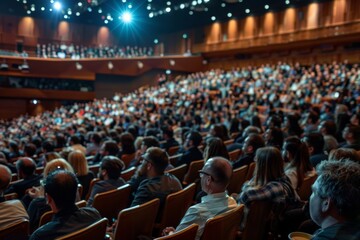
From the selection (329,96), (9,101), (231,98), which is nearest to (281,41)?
(231,98)

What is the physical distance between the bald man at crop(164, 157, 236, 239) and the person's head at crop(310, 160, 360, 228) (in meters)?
0.96

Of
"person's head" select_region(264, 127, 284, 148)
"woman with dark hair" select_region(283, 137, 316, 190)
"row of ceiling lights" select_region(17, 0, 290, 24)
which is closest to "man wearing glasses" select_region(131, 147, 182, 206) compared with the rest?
"woman with dark hair" select_region(283, 137, 316, 190)

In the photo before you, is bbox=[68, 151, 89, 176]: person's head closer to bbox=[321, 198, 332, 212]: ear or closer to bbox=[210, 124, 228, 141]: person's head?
bbox=[210, 124, 228, 141]: person's head

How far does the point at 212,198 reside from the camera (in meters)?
2.60

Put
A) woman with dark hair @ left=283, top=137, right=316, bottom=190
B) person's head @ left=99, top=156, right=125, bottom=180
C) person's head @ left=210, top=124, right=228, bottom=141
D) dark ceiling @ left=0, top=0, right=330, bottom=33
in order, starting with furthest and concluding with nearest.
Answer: dark ceiling @ left=0, top=0, right=330, bottom=33, person's head @ left=210, top=124, right=228, bottom=141, person's head @ left=99, top=156, right=125, bottom=180, woman with dark hair @ left=283, top=137, right=316, bottom=190

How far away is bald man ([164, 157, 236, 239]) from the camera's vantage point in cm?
254

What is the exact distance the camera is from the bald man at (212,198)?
254cm

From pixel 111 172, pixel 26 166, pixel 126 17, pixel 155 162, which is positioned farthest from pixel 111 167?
pixel 126 17

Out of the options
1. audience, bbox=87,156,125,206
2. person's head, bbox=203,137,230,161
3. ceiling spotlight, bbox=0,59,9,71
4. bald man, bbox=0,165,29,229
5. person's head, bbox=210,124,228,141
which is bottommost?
bald man, bbox=0,165,29,229

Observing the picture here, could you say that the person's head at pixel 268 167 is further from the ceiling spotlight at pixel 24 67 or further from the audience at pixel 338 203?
the ceiling spotlight at pixel 24 67

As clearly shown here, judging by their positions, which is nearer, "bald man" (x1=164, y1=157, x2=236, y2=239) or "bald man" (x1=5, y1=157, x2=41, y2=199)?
"bald man" (x1=164, y1=157, x2=236, y2=239)

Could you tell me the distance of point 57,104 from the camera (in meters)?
23.0

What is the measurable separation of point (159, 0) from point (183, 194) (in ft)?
63.6

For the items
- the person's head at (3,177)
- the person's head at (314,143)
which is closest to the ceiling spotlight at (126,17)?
the person's head at (314,143)
